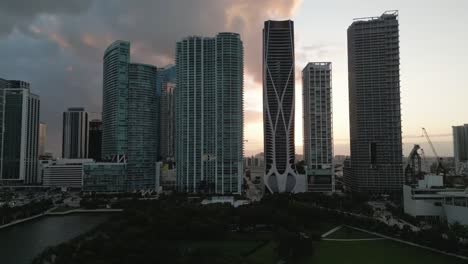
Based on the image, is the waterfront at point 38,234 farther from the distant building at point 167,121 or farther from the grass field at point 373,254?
the distant building at point 167,121

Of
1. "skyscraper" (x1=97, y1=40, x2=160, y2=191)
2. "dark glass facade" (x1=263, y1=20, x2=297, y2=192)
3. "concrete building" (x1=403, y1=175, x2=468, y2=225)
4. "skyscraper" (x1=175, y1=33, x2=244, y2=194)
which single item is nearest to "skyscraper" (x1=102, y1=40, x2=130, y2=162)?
"skyscraper" (x1=97, y1=40, x2=160, y2=191)

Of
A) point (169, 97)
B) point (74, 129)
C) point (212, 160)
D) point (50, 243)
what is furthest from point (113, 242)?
point (74, 129)

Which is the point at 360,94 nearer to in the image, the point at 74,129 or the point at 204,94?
the point at 204,94

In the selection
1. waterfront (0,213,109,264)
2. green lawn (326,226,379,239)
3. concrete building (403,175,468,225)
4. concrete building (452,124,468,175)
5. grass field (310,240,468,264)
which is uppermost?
concrete building (452,124,468,175)

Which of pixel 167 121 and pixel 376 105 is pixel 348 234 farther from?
pixel 167 121

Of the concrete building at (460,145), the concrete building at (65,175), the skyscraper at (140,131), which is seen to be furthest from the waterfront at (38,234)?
the concrete building at (460,145)

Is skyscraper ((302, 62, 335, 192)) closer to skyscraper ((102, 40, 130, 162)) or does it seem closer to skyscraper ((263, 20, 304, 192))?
skyscraper ((263, 20, 304, 192))
